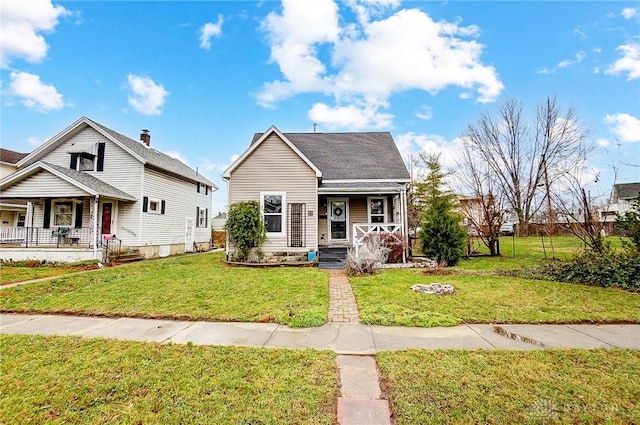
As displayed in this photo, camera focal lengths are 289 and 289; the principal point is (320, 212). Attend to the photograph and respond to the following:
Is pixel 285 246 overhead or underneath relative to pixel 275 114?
underneath

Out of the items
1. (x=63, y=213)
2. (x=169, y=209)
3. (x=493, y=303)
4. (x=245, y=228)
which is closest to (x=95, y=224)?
(x=63, y=213)

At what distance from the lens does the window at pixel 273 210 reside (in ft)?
41.1

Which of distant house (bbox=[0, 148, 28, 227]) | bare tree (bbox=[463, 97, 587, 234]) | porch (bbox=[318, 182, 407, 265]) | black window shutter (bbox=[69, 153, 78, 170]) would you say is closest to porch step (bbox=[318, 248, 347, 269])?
porch (bbox=[318, 182, 407, 265])

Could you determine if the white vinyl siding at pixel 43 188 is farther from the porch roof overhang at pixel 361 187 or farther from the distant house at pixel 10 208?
the porch roof overhang at pixel 361 187

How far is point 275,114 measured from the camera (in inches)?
738

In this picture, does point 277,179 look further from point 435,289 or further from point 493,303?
point 493,303

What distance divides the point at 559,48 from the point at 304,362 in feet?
56.1

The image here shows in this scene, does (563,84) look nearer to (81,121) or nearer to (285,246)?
(285,246)

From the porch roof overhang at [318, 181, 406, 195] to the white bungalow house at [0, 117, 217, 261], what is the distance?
32.4 ft

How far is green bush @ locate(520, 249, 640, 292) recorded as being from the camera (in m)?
7.40

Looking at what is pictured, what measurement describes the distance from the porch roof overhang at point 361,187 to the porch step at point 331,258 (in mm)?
2636

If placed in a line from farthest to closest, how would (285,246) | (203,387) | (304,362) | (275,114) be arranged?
(275,114)
(285,246)
(304,362)
(203,387)

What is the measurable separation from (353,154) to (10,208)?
994 inches

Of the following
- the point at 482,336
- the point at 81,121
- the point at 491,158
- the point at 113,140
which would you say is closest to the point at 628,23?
the point at 491,158
